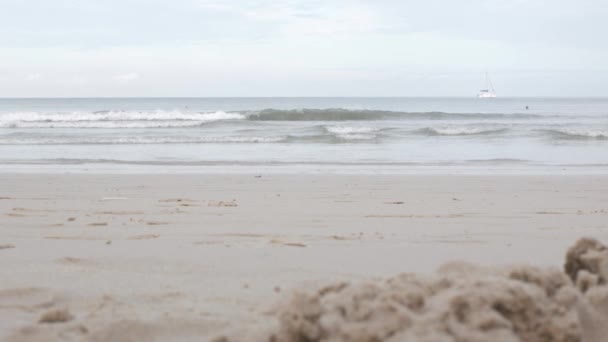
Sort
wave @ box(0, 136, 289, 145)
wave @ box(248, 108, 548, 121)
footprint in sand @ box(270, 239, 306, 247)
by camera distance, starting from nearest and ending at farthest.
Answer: footprint in sand @ box(270, 239, 306, 247), wave @ box(0, 136, 289, 145), wave @ box(248, 108, 548, 121)

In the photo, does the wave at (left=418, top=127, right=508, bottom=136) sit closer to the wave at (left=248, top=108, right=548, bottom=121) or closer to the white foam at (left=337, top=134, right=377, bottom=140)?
the white foam at (left=337, top=134, right=377, bottom=140)

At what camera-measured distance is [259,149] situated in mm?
15992

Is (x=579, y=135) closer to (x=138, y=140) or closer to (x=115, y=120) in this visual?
(x=138, y=140)

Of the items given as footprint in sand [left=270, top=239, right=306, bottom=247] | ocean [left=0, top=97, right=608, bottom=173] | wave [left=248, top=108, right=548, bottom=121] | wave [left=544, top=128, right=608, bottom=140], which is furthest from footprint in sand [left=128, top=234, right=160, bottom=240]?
wave [left=248, top=108, right=548, bottom=121]

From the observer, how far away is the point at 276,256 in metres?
3.67

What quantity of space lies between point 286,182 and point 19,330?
6.75 m

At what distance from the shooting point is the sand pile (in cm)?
174

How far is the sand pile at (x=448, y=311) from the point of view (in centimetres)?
174

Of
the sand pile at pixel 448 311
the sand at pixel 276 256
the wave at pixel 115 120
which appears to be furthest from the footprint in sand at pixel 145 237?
the wave at pixel 115 120

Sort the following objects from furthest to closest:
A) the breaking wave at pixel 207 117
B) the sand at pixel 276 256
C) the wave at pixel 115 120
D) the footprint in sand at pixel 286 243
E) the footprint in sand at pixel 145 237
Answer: the breaking wave at pixel 207 117 < the wave at pixel 115 120 < the footprint in sand at pixel 145 237 < the footprint in sand at pixel 286 243 < the sand at pixel 276 256

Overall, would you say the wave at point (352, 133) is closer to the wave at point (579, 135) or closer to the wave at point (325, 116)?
the wave at point (579, 135)

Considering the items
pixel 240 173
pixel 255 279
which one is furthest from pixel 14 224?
pixel 240 173

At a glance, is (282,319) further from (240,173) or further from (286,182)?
(240,173)

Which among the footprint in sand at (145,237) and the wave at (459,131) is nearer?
the footprint in sand at (145,237)
